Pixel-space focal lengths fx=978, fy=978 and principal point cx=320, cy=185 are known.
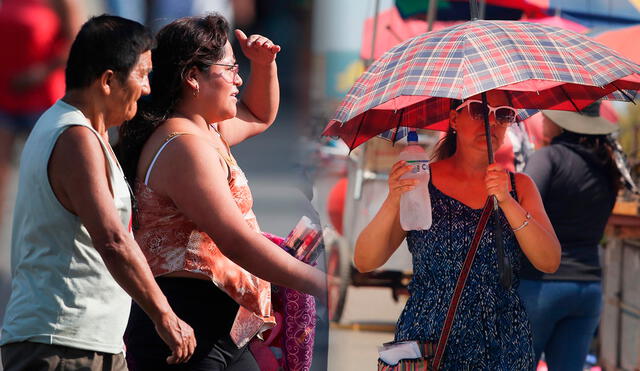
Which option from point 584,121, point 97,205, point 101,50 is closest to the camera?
point 97,205

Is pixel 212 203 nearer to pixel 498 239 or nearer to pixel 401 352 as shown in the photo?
pixel 401 352

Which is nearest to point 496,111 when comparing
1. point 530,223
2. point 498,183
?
point 498,183

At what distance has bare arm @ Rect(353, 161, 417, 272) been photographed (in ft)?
10.7

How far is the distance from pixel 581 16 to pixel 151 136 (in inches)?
229

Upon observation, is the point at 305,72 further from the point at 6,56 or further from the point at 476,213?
the point at 6,56

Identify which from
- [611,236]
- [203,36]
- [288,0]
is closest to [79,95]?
[203,36]

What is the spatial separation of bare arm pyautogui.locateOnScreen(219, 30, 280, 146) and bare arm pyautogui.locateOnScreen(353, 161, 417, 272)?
574 mm

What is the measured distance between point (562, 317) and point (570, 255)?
29cm

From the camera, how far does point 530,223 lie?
10.5 feet

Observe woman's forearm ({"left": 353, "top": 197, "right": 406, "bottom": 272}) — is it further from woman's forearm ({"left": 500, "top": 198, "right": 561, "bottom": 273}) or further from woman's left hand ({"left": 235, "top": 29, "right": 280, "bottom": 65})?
woman's left hand ({"left": 235, "top": 29, "right": 280, "bottom": 65})

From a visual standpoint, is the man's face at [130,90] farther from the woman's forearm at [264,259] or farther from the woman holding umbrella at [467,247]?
the woman holding umbrella at [467,247]

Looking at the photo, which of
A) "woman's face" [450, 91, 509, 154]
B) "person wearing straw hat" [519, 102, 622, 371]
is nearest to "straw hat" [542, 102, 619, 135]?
"person wearing straw hat" [519, 102, 622, 371]

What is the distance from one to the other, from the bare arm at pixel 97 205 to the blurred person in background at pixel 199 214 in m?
0.33

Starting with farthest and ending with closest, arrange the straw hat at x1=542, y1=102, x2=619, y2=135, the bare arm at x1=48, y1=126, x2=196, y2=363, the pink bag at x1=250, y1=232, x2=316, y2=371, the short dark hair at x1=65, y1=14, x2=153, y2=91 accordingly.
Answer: the straw hat at x1=542, y1=102, x2=619, y2=135 < the pink bag at x1=250, y1=232, x2=316, y2=371 < the short dark hair at x1=65, y1=14, x2=153, y2=91 < the bare arm at x1=48, y1=126, x2=196, y2=363
